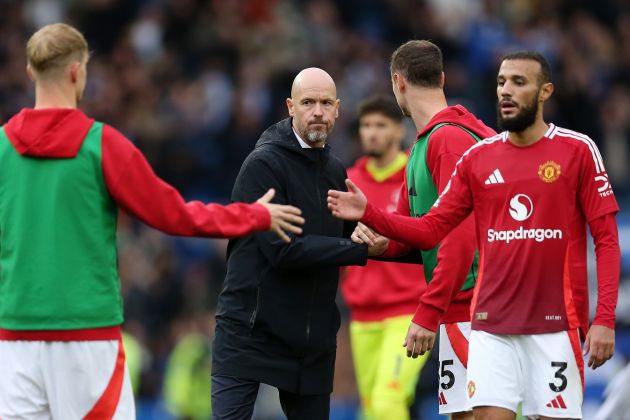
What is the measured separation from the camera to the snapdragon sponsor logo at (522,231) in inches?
277

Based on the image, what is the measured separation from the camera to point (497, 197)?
7172mm

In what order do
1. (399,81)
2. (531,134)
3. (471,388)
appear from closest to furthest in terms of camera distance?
(471,388)
(531,134)
(399,81)

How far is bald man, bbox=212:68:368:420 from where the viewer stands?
24.8 ft

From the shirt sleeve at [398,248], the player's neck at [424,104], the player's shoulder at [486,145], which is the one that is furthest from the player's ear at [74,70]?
the player's neck at [424,104]

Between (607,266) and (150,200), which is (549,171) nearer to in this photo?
(607,266)

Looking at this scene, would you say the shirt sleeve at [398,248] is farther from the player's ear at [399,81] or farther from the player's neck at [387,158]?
the player's neck at [387,158]

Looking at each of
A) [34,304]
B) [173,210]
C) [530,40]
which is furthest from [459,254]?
[530,40]

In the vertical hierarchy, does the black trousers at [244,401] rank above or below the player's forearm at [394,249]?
below

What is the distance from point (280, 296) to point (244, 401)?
2.17 feet

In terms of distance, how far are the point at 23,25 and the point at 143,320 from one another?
518 cm

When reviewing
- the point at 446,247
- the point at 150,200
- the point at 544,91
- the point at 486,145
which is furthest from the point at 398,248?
the point at 150,200

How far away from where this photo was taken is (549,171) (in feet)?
23.2

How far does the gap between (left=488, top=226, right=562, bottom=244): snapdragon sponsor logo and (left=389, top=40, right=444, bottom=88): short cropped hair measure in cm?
139

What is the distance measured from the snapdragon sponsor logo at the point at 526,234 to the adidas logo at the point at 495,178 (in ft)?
0.92
